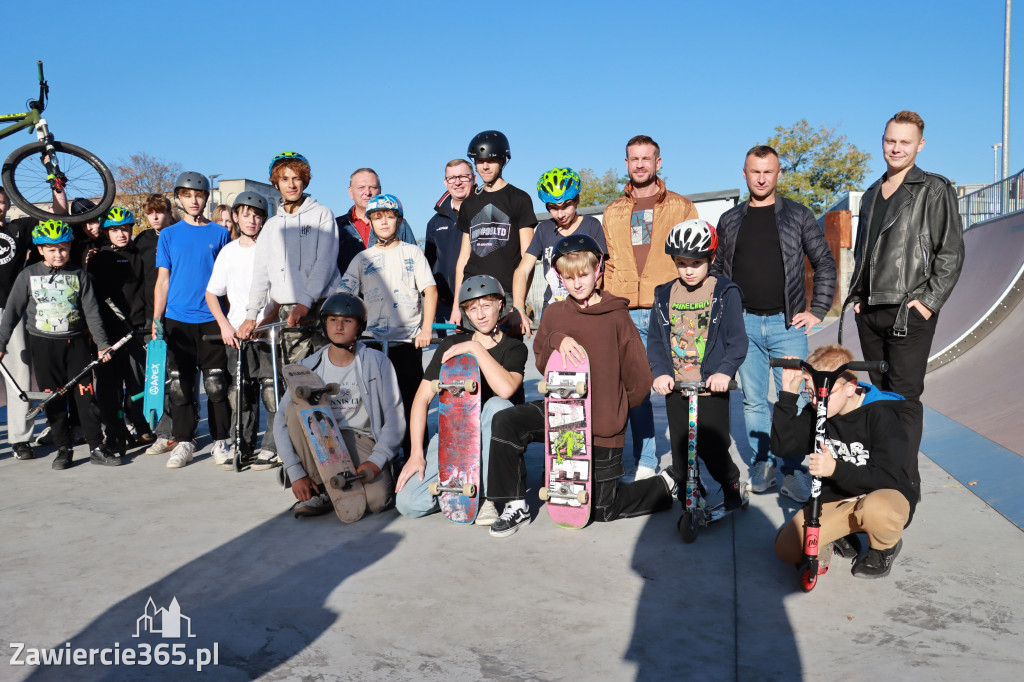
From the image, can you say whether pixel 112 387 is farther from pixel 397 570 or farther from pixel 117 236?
pixel 397 570

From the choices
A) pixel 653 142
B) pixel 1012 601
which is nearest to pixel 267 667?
pixel 1012 601

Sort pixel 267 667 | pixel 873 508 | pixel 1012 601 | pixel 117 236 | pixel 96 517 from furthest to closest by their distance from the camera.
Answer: pixel 117 236 → pixel 96 517 → pixel 873 508 → pixel 1012 601 → pixel 267 667

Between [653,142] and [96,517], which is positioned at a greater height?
[653,142]

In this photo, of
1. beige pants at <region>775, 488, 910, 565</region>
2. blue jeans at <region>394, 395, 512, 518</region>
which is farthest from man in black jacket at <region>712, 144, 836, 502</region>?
blue jeans at <region>394, 395, 512, 518</region>

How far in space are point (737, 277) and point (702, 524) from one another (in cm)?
180

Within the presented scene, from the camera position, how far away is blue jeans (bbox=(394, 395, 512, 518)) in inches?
183

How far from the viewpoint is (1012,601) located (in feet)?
10.3

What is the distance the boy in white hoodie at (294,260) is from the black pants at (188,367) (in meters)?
0.76

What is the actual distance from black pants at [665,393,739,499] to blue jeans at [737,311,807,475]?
0.71 meters

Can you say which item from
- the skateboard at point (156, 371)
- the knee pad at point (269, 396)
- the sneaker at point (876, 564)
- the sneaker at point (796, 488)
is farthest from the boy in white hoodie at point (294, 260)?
the sneaker at point (876, 564)

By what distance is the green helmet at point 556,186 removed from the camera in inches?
207

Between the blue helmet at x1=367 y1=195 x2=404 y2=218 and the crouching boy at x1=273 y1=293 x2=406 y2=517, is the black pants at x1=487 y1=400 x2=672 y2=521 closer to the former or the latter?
the crouching boy at x1=273 y1=293 x2=406 y2=517

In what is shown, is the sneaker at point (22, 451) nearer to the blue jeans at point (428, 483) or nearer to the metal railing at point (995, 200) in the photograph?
the blue jeans at point (428, 483)

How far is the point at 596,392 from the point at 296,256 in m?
2.85
